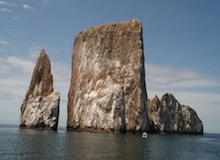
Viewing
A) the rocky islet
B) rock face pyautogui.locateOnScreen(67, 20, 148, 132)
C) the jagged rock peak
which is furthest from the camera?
the jagged rock peak

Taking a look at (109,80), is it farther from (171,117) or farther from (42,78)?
(171,117)

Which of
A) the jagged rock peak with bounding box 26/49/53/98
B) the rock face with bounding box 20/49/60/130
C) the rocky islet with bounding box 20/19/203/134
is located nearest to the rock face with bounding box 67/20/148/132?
the rocky islet with bounding box 20/19/203/134

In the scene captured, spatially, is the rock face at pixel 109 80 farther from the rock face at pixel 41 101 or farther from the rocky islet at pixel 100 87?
the rock face at pixel 41 101

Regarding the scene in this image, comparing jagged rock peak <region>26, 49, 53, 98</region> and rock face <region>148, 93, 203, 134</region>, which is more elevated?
jagged rock peak <region>26, 49, 53, 98</region>

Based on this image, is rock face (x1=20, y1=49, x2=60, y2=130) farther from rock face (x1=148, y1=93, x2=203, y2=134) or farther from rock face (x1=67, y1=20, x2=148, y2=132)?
rock face (x1=148, y1=93, x2=203, y2=134)

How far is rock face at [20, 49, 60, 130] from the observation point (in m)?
81.4

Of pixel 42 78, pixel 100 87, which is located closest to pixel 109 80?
pixel 100 87

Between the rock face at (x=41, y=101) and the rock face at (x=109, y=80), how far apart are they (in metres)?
6.65

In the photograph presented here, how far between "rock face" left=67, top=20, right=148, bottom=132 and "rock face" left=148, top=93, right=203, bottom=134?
2565 cm

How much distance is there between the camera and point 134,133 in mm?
77312

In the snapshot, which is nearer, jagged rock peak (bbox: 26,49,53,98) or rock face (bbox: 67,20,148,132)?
rock face (bbox: 67,20,148,132)

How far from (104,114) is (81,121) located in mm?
8597

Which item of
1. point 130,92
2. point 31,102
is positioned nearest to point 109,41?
point 130,92

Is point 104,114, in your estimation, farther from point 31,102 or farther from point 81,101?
point 31,102
